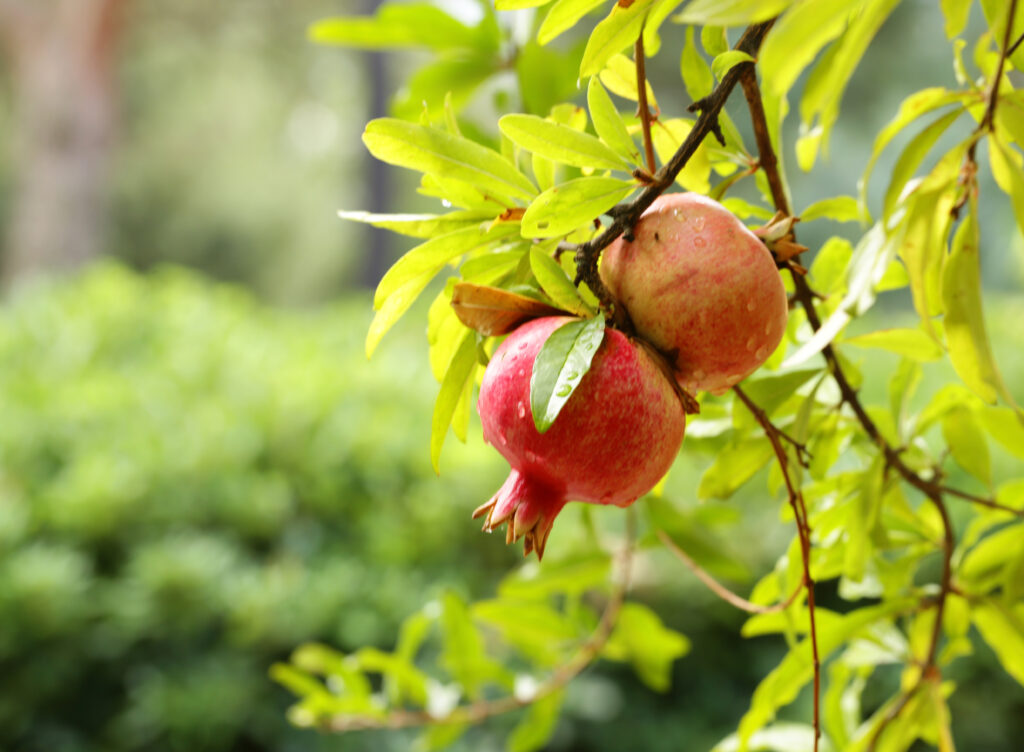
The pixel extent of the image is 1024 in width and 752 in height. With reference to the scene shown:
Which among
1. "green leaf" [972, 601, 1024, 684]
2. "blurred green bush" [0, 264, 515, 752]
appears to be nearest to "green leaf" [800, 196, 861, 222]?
"green leaf" [972, 601, 1024, 684]

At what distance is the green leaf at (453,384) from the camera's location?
0.31 meters

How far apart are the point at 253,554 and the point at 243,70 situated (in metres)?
9.98

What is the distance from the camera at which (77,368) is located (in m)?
1.97

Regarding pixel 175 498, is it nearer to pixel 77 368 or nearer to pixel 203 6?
pixel 77 368

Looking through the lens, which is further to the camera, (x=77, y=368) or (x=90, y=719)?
(x=77, y=368)

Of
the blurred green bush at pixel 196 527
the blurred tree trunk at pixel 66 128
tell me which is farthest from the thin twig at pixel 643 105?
the blurred tree trunk at pixel 66 128

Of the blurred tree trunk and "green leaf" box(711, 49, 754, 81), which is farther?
the blurred tree trunk

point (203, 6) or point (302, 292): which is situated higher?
point (203, 6)

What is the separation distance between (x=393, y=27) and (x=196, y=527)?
118 cm

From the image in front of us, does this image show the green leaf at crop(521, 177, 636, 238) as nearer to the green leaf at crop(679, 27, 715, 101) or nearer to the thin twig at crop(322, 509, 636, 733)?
the green leaf at crop(679, 27, 715, 101)

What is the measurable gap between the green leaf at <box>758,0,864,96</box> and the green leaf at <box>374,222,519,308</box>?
14cm

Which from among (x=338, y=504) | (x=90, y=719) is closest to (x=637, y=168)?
(x=90, y=719)

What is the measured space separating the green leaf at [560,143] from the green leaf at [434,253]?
0.04 metres

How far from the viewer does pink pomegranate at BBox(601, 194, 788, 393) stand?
0.88 ft
